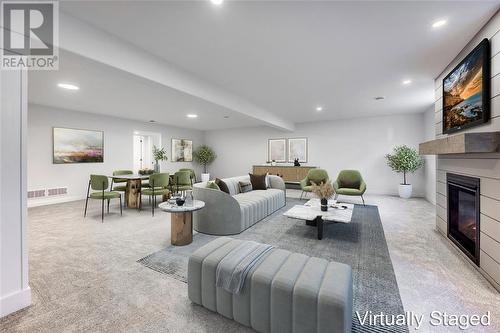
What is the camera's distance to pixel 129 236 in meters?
3.41

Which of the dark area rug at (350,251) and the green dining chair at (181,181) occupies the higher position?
the green dining chair at (181,181)

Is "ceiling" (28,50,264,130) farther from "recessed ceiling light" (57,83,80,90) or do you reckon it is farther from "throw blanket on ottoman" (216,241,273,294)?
"throw blanket on ottoman" (216,241,273,294)

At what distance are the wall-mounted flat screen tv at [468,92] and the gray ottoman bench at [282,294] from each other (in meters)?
2.30

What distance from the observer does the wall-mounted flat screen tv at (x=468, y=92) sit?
7.27 feet

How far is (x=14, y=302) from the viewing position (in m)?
1.76

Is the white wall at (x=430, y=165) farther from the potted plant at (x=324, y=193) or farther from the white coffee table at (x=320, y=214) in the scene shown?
the potted plant at (x=324, y=193)

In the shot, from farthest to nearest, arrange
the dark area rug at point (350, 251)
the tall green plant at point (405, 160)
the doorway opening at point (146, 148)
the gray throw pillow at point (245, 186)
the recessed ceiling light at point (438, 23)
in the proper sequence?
the doorway opening at point (146, 148) → the tall green plant at point (405, 160) → the gray throw pillow at point (245, 186) → the recessed ceiling light at point (438, 23) → the dark area rug at point (350, 251)

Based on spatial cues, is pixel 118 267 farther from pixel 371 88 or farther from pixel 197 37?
pixel 371 88

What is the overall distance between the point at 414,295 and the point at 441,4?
2.60 m

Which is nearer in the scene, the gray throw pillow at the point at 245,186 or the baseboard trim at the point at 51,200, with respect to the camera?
the gray throw pillow at the point at 245,186

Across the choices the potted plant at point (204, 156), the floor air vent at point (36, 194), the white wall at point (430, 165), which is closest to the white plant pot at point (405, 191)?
the white wall at point (430, 165)

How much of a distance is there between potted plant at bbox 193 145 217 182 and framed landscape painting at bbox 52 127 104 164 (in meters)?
3.86

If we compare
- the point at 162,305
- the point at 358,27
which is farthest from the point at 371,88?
the point at 162,305

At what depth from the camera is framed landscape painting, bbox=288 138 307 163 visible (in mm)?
8188
